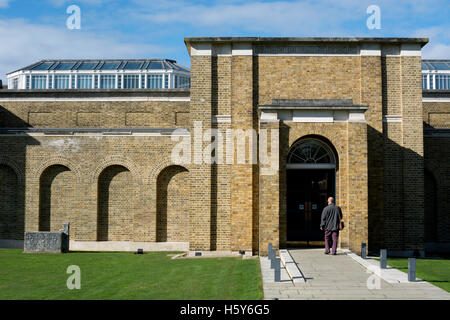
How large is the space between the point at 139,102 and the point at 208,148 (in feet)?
21.4

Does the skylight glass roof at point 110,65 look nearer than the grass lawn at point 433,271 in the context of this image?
No

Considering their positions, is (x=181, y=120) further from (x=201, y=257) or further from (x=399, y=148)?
(x=399, y=148)

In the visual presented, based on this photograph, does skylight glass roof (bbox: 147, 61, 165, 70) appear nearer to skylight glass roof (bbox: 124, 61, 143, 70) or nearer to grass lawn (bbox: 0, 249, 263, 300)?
skylight glass roof (bbox: 124, 61, 143, 70)

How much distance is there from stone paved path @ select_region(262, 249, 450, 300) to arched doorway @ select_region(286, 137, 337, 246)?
4147mm

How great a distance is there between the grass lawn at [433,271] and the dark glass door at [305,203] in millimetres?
3394

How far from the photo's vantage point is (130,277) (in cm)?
1223

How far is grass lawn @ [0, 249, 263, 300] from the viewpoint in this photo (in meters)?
10.0

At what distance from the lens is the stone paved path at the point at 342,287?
9.46m

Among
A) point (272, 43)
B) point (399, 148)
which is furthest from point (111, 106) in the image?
point (399, 148)

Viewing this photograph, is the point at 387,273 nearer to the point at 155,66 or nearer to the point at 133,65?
the point at 133,65
